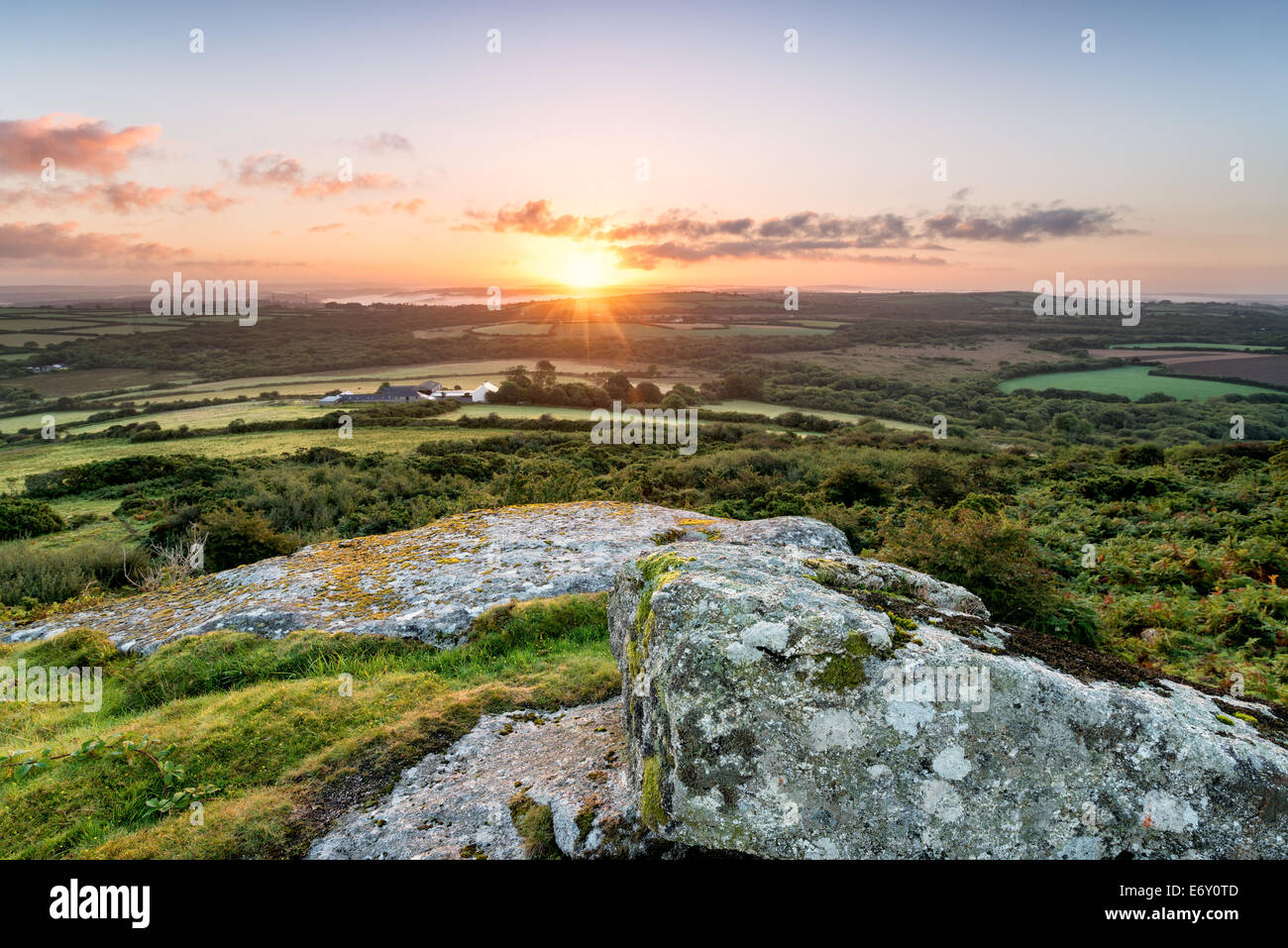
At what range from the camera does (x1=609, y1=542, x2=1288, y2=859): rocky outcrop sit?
11.0 feet

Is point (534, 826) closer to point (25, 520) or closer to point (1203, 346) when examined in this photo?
point (25, 520)

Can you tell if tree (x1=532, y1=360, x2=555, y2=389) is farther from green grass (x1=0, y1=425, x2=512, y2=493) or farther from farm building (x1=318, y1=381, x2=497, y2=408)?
green grass (x1=0, y1=425, x2=512, y2=493)

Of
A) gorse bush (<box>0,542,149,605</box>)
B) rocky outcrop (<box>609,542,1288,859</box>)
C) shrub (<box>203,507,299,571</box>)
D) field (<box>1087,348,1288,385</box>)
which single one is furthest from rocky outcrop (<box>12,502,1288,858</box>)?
field (<box>1087,348,1288,385</box>)

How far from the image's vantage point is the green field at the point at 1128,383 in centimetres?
7788

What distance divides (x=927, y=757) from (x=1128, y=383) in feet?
354

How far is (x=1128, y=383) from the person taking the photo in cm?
8512

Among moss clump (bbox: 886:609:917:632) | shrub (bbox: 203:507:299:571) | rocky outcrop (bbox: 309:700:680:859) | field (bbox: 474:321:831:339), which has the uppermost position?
field (bbox: 474:321:831:339)

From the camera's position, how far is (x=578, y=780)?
15.2 feet

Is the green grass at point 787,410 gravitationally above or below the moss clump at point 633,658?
above

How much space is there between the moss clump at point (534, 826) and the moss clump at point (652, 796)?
30.4 inches

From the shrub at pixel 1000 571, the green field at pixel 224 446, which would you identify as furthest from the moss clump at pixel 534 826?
the green field at pixel 224 446

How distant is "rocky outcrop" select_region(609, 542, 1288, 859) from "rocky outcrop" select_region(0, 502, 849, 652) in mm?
3953

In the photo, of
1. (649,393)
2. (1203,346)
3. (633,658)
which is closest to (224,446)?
(649,393)

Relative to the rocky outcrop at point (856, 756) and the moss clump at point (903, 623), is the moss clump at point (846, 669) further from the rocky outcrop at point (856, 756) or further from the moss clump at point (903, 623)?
the moss clump at point (903, 623)
